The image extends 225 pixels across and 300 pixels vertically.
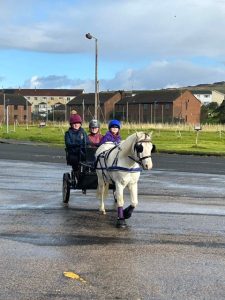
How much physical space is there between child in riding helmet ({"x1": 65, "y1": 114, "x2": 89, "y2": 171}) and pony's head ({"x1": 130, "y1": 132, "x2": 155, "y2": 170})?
8.09 ft

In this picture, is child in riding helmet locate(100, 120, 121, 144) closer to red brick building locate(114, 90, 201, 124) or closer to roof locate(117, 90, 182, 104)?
red brick building locate(114, 90, 201, 124)

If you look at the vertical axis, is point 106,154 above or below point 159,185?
above

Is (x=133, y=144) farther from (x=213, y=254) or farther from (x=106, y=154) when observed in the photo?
(x=213, y=254)

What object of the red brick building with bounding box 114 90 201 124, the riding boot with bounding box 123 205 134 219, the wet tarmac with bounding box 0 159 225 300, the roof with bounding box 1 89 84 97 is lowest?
the wet tarmac with bounding box 0 159 225 300

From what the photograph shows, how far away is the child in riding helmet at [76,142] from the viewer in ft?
35.7

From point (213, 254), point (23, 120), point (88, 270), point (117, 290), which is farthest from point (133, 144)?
point (23, 120)

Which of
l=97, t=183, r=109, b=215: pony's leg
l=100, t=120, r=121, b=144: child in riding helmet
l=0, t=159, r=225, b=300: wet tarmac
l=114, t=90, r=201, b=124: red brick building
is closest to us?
l=0, t=159, r=225, b=300: wet tarmac

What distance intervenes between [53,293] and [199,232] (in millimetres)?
3637

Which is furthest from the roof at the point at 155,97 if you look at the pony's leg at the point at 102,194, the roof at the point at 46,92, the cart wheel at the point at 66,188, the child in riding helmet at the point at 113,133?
the pony's leg at the point at 102,194

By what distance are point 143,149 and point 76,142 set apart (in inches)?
114

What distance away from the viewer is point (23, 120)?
141 m

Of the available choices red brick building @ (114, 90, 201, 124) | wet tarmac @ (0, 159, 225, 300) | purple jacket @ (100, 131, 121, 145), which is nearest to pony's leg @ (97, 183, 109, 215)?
wet tarmac @ (0, 159, 225, 300)

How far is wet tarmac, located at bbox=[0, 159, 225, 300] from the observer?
539cm

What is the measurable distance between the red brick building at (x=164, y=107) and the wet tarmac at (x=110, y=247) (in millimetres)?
99865
